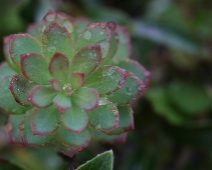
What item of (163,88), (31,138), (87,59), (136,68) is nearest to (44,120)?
(31,138)

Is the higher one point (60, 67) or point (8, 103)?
point (60, 67)

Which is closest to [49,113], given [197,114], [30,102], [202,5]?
[30,102]

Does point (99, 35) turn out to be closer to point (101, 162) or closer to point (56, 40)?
point (56, 40)

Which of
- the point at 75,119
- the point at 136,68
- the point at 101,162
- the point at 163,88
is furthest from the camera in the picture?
the point at 163,88

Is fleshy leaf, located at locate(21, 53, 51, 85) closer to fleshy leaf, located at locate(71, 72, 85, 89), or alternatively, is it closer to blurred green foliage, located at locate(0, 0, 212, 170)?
fleshy leaf, located at locate(71, 72, 85, 89)

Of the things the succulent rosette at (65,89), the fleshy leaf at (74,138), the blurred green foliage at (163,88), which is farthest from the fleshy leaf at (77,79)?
the blurred green foliage at (163,88)

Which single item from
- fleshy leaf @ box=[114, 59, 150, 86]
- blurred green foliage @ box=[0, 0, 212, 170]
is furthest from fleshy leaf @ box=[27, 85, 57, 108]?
blurred green foliage @ box=[0, 0, 212, 170]
